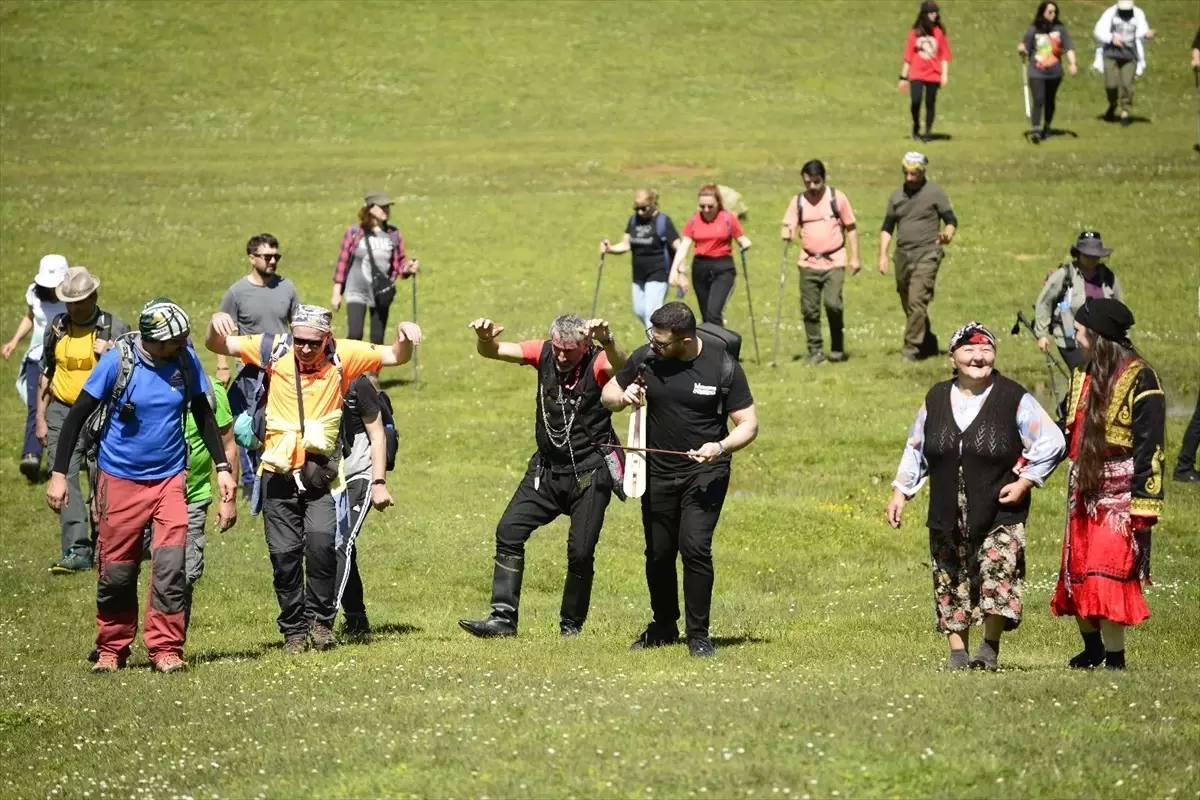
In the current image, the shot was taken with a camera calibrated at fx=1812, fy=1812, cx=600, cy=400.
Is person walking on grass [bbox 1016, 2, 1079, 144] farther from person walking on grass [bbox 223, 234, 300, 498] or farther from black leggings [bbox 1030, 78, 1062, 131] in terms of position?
person walking on grass [bbox 223, 234, 300, 498]

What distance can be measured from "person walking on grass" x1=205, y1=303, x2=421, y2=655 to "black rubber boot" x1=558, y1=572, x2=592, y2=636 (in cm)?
169

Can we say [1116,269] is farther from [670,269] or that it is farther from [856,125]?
[856,125]

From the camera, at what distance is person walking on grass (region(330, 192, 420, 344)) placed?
23125mm

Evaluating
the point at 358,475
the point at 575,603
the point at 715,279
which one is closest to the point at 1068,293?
the point at 715,279

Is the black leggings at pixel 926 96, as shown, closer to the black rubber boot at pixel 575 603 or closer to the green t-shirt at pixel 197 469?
the black rubber boot at pixel 575 603

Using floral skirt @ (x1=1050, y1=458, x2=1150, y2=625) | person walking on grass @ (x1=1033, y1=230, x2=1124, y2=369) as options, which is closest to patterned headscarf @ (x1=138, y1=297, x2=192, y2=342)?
floral skirt @ (x1=1050, y1=458, x2=1150, y2=625)

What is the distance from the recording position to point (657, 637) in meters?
12.5

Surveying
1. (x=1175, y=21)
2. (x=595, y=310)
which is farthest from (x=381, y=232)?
(x=1175, y=21)

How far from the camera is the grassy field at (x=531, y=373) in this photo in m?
9.12

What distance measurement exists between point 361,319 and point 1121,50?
74.1 feet

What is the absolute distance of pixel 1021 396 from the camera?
35.2 feet

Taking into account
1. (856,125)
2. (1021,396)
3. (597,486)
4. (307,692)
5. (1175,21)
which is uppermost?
(1175,21)

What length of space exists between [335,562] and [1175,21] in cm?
4786

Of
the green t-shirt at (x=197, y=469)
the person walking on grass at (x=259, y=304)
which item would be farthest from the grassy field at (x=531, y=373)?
the person walking on grass at (x=259, y=304)
